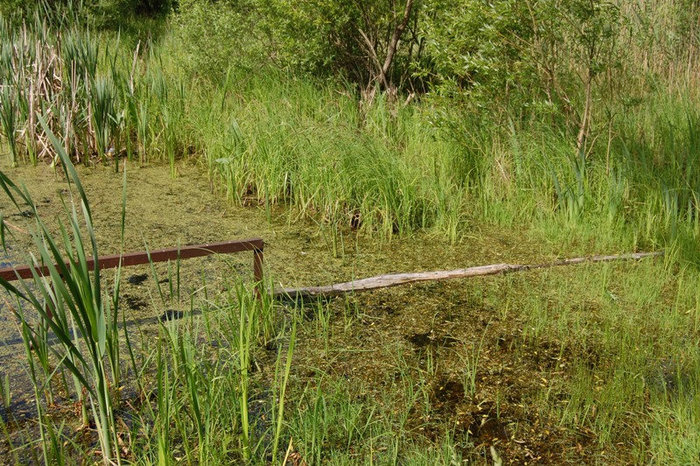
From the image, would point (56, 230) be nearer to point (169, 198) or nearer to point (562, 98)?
point (169, 198)

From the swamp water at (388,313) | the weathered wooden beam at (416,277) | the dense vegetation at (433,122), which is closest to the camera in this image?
the swamp water at (388,313)

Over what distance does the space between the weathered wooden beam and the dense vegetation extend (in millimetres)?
211

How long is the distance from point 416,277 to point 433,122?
4.54 feet

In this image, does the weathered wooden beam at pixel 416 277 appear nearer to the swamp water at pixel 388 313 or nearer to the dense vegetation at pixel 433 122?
the swamp water at pixel 388 313

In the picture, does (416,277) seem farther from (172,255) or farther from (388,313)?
(172,255)

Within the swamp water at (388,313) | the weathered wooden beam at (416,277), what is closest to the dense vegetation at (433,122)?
the swamp water at (388,313)

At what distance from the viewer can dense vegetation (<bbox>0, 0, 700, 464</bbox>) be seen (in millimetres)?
4152

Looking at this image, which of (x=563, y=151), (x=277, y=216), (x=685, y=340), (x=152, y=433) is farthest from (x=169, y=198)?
(x=685, y=340)

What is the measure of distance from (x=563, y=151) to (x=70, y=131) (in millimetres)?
3327

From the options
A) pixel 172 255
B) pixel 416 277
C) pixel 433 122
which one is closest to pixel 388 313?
pixel 416 277

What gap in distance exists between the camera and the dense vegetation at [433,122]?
163 inches

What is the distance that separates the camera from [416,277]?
144 inches

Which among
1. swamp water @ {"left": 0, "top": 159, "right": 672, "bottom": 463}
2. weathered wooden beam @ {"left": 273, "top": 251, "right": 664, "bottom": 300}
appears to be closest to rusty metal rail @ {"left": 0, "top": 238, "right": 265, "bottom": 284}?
swamp water @ {"left": 0, "top": 159, "right": 672, "bottom": 463}

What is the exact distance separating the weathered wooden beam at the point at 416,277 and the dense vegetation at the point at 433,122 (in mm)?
211
